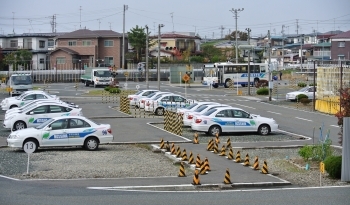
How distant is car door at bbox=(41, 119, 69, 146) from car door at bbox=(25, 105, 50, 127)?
19.9ft

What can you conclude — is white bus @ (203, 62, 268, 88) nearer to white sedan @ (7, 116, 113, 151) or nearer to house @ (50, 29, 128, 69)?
house @ (50, 29, 128, 69)

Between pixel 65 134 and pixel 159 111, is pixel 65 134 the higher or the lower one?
the higher one

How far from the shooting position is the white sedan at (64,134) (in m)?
25.5

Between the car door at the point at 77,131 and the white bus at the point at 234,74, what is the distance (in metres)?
53.1

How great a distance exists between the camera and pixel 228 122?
3133 centimetres

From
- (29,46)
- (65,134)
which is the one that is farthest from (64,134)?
(29,46)

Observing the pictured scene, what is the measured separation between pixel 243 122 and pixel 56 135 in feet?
32.3

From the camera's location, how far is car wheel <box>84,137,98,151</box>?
86.7 ft

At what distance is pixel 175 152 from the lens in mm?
24969

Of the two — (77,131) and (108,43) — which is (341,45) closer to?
(108,43)

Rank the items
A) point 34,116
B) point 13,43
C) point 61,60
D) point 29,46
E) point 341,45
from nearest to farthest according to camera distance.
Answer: point 34,116 → point 341,45 → point 61,60 → point 13,43 → point 29,46

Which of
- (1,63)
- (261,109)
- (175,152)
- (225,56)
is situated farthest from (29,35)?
(175,152)

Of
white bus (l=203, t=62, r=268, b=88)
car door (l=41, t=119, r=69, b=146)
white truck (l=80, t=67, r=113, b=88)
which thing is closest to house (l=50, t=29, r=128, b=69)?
white truck (l=80, t=67, r=113, b=88)

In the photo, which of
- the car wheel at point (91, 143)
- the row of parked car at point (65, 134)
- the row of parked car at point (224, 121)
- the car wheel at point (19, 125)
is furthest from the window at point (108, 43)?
the car wheel at point (91, 143)
